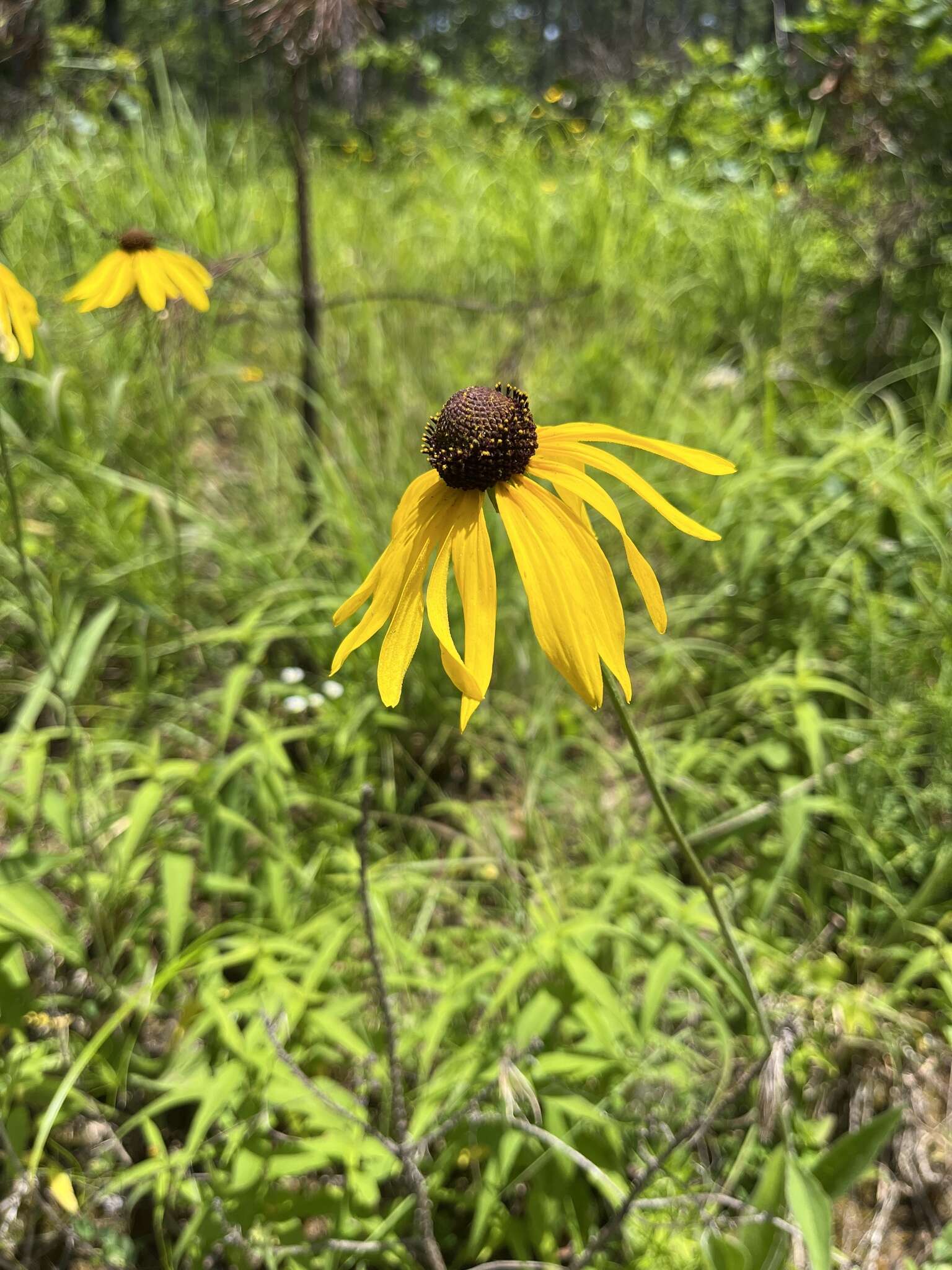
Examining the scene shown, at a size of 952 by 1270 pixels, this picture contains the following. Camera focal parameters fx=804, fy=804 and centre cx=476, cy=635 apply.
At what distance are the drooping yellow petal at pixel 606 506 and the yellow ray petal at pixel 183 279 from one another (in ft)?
3.06

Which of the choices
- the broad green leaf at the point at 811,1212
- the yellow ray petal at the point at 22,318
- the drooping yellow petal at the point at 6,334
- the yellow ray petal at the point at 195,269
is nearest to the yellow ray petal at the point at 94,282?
the yellow ray petal at the point at 195,269

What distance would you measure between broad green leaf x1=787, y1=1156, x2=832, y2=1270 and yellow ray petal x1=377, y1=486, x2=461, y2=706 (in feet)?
2.15

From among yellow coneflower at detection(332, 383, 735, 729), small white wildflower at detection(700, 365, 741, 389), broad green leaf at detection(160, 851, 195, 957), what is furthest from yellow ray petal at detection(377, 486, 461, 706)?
small white wildflower at detection(700, 365, 741, 389)

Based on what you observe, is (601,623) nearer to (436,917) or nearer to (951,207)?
(436,917)

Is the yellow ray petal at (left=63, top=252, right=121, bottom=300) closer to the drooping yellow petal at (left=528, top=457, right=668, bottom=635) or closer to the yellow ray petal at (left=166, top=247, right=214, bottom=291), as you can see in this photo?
the yellow ray petal at (left=166, top=247, right=214, bottom=291)

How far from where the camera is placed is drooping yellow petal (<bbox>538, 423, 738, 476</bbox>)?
0.73 m

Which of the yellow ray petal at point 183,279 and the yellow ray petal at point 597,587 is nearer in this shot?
the yellow ray petal at point 597,587

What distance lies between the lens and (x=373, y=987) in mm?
1267

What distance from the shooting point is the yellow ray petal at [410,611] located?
0.70 m

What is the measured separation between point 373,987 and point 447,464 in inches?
34.6

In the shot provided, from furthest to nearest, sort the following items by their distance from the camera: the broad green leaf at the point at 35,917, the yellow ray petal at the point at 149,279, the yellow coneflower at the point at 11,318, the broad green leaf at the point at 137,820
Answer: the yellow ray petal at the point at 149,279 → the broad green leaf at the point at 137,820 → the broad green leaf at the point at 35,917 → the yellow coneflower at the point at 11,318

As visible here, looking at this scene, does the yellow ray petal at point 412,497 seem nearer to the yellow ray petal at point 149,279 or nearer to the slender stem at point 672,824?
the slender stem at point 672,824

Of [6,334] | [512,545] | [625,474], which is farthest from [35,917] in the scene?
[625,474]

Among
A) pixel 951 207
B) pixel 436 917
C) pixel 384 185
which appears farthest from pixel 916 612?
pixel 384 185
